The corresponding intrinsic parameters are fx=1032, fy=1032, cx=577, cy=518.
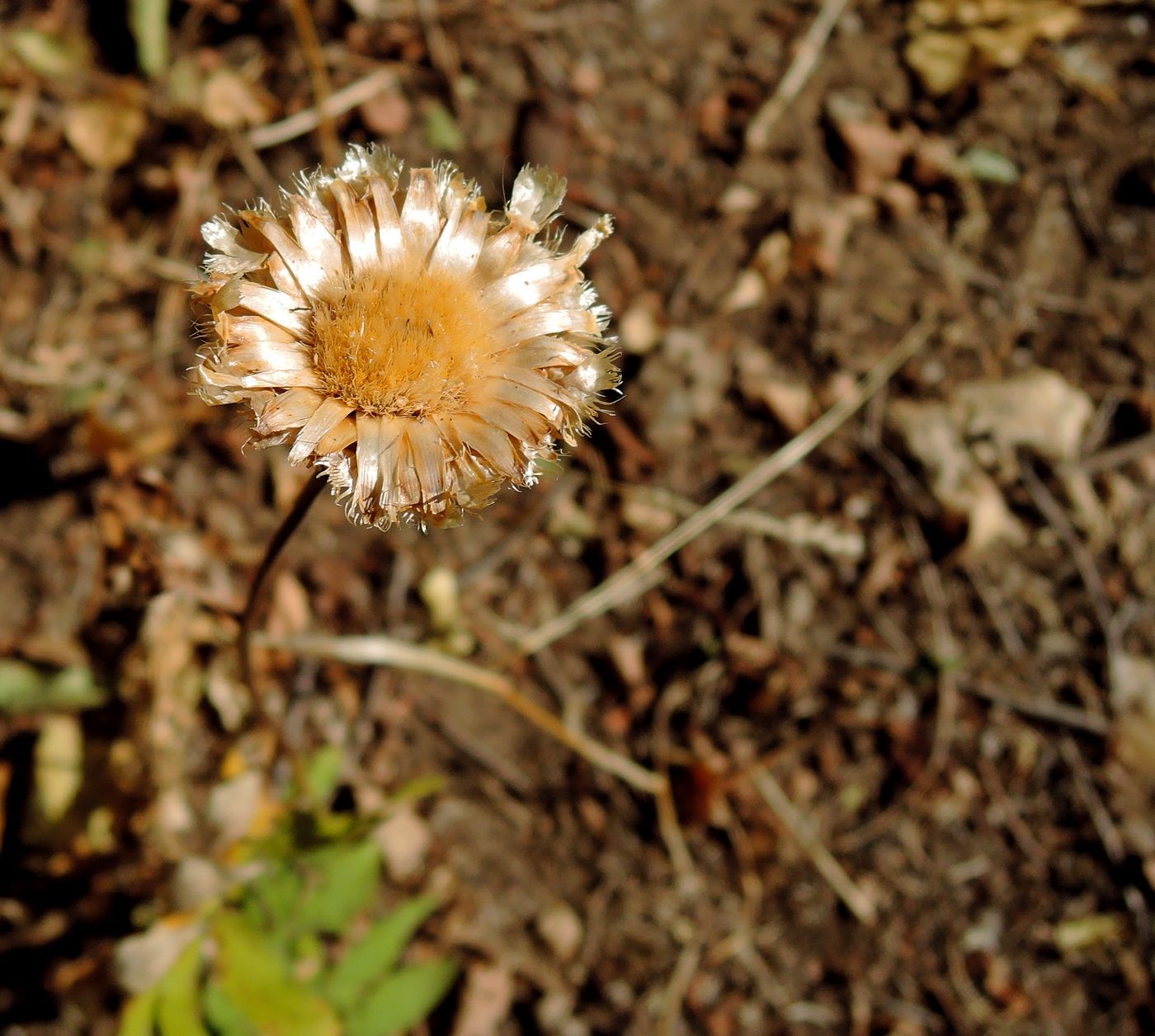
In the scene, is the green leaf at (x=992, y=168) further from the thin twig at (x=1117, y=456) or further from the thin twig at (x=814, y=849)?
the thin twig at (x=814, y=849)

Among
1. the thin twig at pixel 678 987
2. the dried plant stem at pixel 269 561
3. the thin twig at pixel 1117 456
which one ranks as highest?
the thin twig at pixel 1117 456

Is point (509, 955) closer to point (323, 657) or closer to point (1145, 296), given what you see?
point (323, 657)

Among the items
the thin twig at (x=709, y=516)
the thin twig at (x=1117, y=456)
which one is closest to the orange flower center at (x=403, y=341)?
the thin twig at (x=709, y=516)

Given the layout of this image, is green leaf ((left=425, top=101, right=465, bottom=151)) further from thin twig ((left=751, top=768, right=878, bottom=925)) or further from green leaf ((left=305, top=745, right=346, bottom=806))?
thin twig ((left=751, top=768, right=878, bottom=925))

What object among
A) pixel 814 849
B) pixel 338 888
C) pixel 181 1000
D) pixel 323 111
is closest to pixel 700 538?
pixel 814 849

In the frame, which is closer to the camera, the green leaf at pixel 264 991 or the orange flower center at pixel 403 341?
the orange flower center at pixel 403 341

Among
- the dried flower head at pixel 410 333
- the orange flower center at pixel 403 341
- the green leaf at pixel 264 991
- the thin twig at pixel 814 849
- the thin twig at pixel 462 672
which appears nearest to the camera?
the dried flower head at pixel 410 333

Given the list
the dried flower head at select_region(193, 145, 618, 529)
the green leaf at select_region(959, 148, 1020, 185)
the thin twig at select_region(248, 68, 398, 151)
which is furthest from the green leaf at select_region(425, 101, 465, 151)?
the green leaf at select_region(959, 148, 1020, 185)
